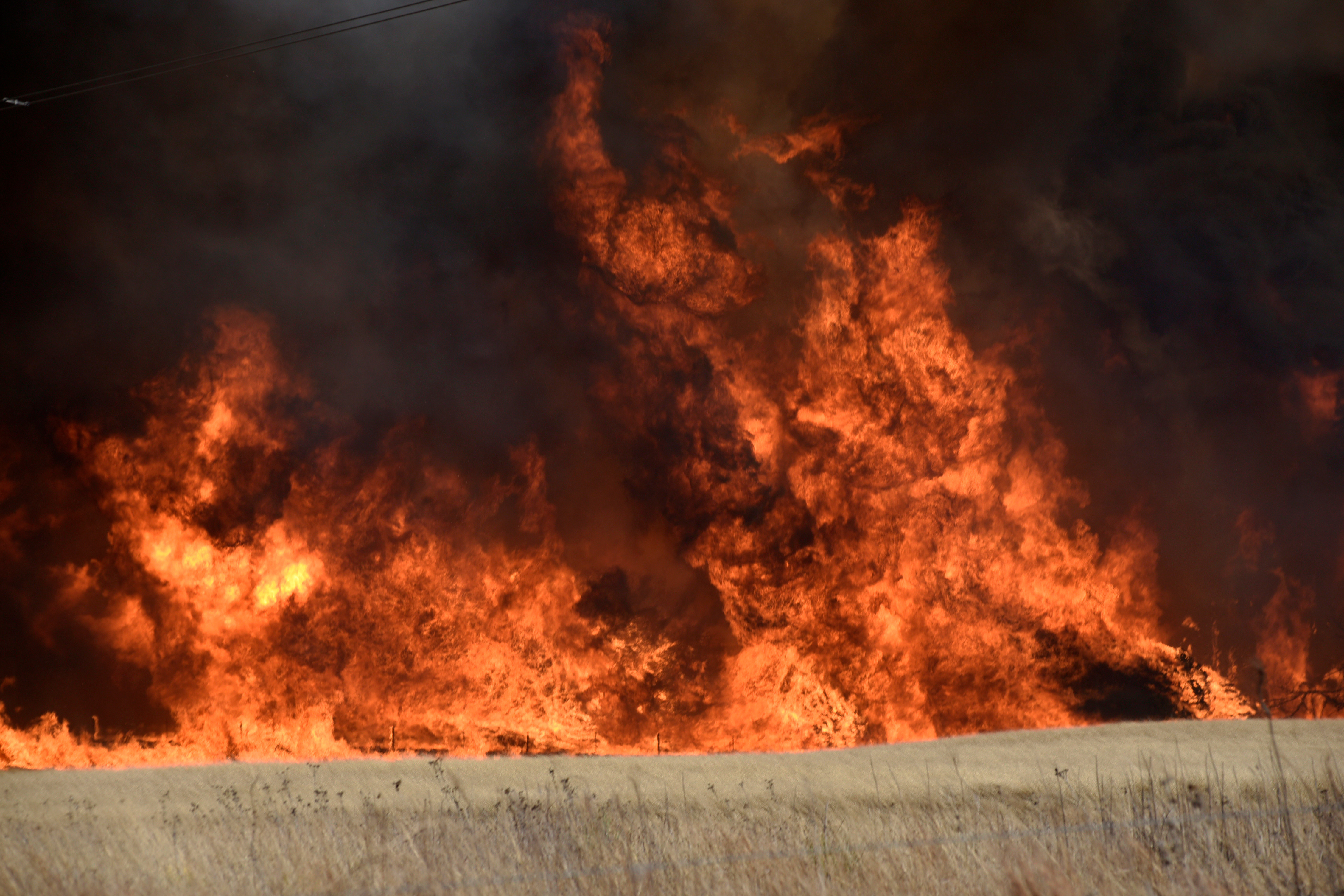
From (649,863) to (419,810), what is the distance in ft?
12.5

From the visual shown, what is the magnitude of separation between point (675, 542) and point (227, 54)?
11.3 m

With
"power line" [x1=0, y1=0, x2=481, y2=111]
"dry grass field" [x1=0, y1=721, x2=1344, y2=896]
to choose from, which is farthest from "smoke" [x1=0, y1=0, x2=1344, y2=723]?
"dry grass field" [x1=0, y1=721, x2=1344, y2=896]

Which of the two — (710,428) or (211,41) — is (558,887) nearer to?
(710,428)

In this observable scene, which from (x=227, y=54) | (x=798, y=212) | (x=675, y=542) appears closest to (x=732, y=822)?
(x=675, y=542)

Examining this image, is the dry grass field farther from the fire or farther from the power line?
the power line

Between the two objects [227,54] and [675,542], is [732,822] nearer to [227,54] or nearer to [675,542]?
[675,542]

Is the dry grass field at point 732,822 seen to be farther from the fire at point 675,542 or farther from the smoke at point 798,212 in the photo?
the smoke at point 798,212

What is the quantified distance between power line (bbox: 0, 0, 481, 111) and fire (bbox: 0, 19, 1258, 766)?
307cm

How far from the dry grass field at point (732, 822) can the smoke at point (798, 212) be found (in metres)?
4.42

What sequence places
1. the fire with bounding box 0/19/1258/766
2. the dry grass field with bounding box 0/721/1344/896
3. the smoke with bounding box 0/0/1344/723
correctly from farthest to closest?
the smoke with bounding box 0/0/1344/723
the fire with bounding box 0/19/1258/766
the dry grass field with bounding box 0/721/1344/896

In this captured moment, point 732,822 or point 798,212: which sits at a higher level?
point 798,212

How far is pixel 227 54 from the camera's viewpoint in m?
15.7

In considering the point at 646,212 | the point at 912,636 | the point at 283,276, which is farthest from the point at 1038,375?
the point at 283,276

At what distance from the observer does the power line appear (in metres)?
15.3
